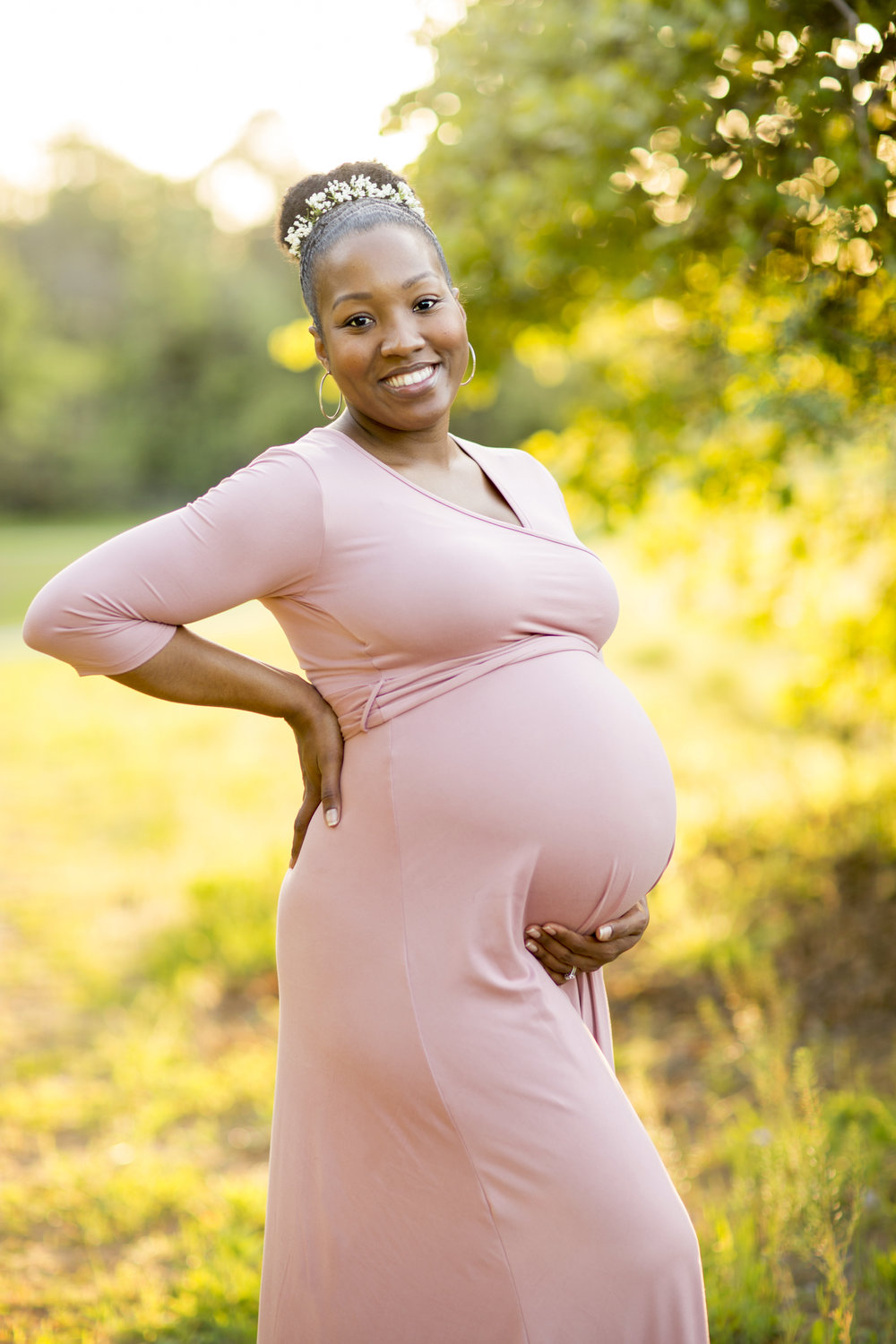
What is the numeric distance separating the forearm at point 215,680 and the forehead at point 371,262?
0.62 meters

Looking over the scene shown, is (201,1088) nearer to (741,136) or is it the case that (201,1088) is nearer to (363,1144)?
(363,1144)

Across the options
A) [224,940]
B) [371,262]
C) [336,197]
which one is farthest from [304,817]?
[224,940]

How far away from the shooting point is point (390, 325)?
6.32ft

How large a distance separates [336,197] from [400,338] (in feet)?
0.94

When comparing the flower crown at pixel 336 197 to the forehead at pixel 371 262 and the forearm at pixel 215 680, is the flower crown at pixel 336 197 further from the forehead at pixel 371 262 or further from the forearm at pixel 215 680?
the forearm at pixel 215 680

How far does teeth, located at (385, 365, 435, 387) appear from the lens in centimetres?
196

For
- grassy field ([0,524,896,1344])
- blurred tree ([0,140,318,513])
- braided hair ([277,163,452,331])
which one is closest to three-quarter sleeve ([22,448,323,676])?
braided hair ([277,163,452,331])

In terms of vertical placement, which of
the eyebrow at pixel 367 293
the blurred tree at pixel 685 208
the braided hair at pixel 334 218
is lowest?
the eyebrow at pixel 367 293

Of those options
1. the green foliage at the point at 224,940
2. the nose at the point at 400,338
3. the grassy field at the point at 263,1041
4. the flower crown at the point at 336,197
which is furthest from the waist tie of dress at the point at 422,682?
the green foliage at the point at 224,940

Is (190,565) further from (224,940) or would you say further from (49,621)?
(224,940)

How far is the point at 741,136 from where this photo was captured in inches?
119

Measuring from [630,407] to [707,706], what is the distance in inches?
249

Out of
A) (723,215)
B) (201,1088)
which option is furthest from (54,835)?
(723,215)

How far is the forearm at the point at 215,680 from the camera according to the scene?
1891 mm
